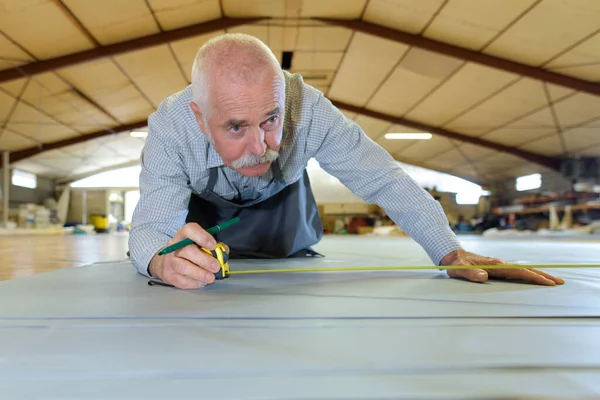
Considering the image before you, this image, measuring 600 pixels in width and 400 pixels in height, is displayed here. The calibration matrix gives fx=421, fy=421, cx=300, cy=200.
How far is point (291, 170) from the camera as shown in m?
1.66

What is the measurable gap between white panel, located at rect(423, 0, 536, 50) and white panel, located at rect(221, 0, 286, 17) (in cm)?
224

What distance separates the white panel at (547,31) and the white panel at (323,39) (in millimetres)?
2245

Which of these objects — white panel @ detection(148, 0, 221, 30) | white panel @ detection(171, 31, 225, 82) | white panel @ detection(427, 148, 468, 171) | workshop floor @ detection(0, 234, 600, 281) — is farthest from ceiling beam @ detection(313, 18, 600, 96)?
white panel @ detection(427, 148, 468, 171)

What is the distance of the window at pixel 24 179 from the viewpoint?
12164 mm

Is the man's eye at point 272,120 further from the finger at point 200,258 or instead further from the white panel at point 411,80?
the white panel at point 411,80

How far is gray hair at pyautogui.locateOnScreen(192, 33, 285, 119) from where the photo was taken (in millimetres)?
1102

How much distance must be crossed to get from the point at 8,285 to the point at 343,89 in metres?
8.48

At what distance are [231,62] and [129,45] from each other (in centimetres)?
612

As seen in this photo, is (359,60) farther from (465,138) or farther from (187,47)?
(465,138)

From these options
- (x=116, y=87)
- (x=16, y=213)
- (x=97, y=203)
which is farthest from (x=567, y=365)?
(x=97, y=203)

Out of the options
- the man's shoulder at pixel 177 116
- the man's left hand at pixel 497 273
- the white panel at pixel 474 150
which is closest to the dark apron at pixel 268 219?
the man's shoulder at pixel 177 116

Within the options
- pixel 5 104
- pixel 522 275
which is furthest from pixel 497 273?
pixel 5 104

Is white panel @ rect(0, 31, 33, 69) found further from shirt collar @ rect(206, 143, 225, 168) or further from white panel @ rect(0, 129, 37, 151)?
shirt collar @ rect(206, 143, 225, 168)

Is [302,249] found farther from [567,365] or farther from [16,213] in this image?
[16,213]
